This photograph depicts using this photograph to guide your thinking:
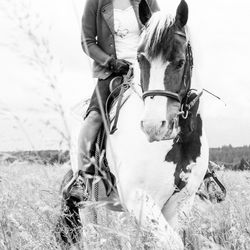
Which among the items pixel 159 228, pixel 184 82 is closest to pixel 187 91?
pixel 184 82

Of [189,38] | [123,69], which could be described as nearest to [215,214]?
[189,38]

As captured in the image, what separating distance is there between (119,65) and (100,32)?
0.65 meters

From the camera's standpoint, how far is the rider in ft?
17.2

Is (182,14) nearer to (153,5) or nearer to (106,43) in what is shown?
(106,43)

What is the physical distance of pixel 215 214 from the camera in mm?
3924

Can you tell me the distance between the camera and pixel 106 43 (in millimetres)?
5512

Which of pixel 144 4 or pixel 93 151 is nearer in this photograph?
pixel 144 4

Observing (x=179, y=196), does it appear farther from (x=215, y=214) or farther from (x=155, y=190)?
(x=215, y=214)

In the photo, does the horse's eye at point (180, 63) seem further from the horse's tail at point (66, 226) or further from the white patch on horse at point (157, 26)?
the horse's tail at point (66, 226)

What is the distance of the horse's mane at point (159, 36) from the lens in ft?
13.3

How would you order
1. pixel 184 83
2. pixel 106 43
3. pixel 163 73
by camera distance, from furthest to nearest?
pixel 106 43 < pixel 184 83 < pixel 163 73

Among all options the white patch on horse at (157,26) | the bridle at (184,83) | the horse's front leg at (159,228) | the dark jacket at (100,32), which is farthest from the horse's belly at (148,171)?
the dark jacket at (100,32)

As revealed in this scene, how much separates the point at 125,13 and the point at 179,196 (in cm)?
218

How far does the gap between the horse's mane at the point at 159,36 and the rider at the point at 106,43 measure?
96cm
